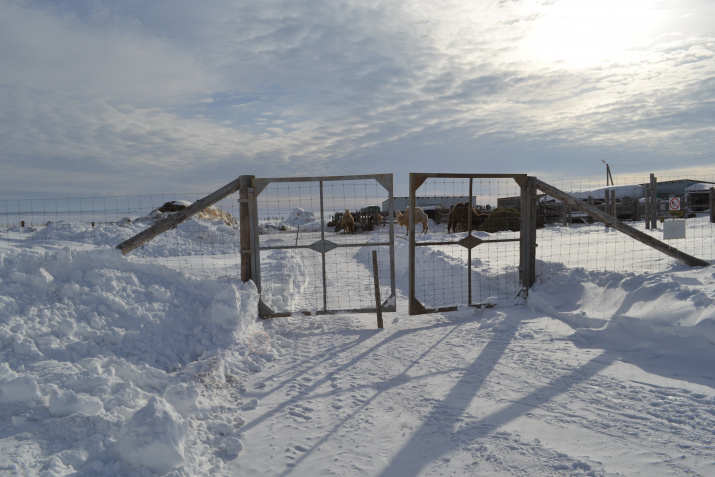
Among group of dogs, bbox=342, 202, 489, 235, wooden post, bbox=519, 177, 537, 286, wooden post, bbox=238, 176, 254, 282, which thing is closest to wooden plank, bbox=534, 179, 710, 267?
wooden post, bbox=519, 177, 537, 286

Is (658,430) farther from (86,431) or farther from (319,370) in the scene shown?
(86,431)

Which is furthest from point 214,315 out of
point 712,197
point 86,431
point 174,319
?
point 712,197

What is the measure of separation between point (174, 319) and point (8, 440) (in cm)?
286

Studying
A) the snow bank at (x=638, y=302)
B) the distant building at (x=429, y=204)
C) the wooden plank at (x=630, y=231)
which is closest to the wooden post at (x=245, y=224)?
the snow bank at (x=638, y=302)

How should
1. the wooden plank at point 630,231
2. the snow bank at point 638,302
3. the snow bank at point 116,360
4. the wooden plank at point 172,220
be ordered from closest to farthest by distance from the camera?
the snow bank at point 116,360 < the snow bank at point 638,302 < the wooden plank at point 172,220 < the wooden plank at point 630,231

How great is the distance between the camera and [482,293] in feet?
31.3

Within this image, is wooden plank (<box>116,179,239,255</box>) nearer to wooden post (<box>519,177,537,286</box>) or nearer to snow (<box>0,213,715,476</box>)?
snow (<box>0,213,715,476</box>)

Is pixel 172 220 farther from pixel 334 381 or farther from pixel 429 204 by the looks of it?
pixel 429 204

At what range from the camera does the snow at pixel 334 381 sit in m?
3.22

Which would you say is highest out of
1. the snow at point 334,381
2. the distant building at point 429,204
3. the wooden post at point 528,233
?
the distant building at point 429,204

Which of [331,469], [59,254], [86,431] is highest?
[59,254]

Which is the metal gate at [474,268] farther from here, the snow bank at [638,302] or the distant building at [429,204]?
the distant building at [429,204]

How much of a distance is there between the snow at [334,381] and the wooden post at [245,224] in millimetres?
539

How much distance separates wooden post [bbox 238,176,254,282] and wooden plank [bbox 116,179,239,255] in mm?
130
